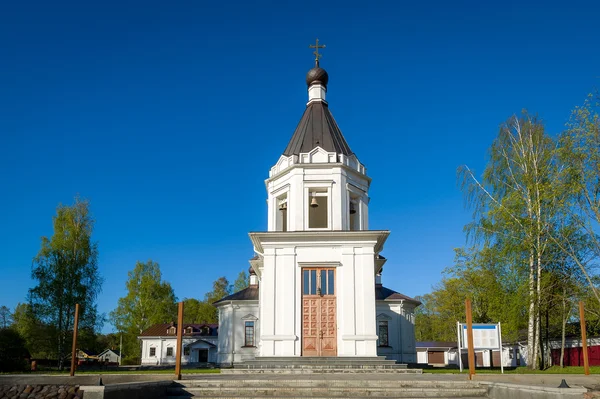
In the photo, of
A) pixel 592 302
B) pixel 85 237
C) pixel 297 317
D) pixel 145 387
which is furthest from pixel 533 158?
pixel 85 237

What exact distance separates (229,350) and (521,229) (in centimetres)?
2243

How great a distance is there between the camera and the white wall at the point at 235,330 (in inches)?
1497

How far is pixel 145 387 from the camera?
11.5m

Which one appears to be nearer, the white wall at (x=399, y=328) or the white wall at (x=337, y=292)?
the white wall at (x=337, y=292)

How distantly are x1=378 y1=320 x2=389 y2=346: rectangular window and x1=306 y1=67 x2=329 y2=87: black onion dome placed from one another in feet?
59.3

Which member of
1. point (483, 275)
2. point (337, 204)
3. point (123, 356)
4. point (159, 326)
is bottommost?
point (123, 356)

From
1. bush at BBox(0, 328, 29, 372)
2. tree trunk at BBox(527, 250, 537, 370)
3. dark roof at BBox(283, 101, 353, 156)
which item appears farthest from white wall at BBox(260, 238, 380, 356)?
bush at BBox(0, 328, 29, 372)

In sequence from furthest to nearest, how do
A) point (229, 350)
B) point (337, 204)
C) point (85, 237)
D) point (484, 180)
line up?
point (85, 237), point (229, 350), point (484, 180), point (337, 204)

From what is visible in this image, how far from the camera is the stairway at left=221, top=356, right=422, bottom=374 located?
1842cm

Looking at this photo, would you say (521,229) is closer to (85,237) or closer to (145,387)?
(145,387)

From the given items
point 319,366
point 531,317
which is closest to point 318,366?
point 319,366

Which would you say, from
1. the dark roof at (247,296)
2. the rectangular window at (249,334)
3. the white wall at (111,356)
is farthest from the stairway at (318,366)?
the white wall at (111,356)

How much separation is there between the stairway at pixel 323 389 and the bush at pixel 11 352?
19706 mm

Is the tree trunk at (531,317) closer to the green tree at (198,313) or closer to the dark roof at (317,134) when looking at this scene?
the dark roof at (317,134)
